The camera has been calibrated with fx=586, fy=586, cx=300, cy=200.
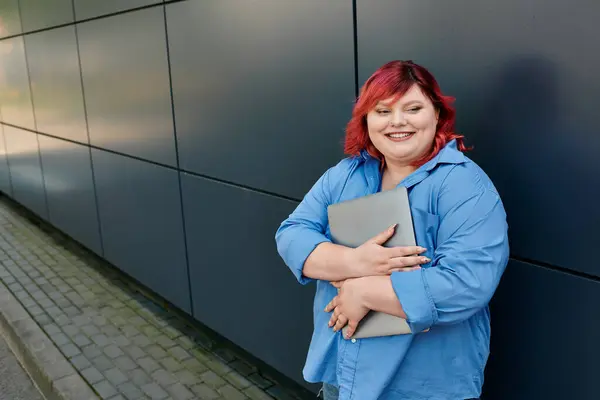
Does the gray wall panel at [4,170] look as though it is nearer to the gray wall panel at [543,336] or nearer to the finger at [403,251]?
the gray wall panel at [543,336]

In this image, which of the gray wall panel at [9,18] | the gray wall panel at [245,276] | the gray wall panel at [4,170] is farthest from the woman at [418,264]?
the gray wall panel at [4,170]

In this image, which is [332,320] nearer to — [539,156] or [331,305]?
[331,305]

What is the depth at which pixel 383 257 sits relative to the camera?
1.68 meters

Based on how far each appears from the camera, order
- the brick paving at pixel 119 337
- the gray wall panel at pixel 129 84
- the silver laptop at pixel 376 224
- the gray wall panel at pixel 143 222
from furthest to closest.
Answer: the gray wall panel at pixel 143 222 < the gray wall panel at pixel 129 84 < the brick paving at pixel 119 337 < the silver laptop at pixel 376 224

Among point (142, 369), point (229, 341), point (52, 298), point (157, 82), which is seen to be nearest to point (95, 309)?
point (52, 298)

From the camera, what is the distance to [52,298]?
17.3ft

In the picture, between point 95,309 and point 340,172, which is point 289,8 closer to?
point 340,172

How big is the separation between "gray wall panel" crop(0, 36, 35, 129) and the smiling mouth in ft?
20.6

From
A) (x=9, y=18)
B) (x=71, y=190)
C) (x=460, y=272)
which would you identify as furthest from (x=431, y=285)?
(x=9, y=18)

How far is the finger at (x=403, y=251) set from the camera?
5.41 ft

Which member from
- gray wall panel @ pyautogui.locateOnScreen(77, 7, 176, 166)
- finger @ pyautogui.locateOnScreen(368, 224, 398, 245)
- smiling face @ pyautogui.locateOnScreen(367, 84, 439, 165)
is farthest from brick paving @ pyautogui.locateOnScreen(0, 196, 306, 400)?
smiling face @ pyautogui.locateOnScreen(367, 84, 439, 165)

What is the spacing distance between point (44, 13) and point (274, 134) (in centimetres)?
408

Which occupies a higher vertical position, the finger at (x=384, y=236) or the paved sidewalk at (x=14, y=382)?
the finger at (x=384, y=236)

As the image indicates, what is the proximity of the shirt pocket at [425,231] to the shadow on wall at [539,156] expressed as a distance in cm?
56
